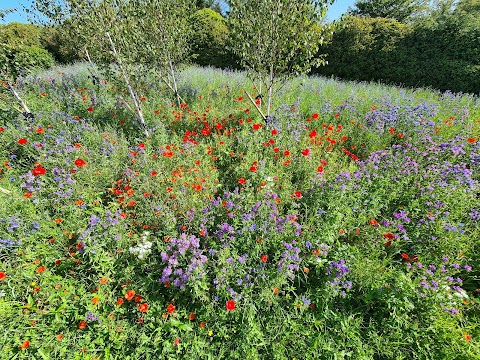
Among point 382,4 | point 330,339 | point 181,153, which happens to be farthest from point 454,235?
point 382,4

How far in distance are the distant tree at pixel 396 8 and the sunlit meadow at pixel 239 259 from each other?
28.0m

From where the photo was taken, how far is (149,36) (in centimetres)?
571

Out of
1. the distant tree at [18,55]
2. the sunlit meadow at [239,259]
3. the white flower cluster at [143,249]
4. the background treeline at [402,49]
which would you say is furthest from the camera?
the background treeline at [402,49]

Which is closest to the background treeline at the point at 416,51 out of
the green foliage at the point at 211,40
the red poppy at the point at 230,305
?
the green foliage at the point at 211,40

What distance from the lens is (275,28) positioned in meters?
4.17

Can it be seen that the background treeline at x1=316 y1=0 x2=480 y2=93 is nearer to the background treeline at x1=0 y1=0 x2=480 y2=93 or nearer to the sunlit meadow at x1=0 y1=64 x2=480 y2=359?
the background treeline at x1=0 y1=0 x2=480 y2=93

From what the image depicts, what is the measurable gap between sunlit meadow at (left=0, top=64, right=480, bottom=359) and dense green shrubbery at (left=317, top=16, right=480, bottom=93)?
7055 mm

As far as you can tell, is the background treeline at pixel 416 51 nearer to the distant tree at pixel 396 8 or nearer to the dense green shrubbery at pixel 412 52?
the dense green shrubbery at pixel 412 52

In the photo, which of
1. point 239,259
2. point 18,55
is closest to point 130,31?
point 18,55

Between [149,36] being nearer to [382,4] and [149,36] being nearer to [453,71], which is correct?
[453,71]

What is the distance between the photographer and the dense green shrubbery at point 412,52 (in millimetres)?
8484

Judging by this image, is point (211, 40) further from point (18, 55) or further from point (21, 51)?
point (18, 55)

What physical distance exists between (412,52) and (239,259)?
11866 millimetres

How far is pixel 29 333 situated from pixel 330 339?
287 cm
